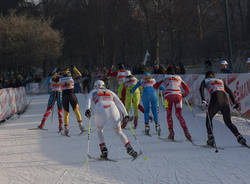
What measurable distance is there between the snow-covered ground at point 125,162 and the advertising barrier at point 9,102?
4525mm

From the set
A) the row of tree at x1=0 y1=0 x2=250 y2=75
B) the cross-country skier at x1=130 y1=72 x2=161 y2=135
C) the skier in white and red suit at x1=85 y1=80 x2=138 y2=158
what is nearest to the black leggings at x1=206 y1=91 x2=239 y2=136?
the skier in white and red suit at x1=85 y1=80 x2=138 y2=158

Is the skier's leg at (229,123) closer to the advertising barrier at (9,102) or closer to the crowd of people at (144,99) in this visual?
the crowd of people at (144,99)

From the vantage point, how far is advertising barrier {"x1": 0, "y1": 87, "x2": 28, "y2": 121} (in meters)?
15.6

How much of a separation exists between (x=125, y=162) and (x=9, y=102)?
11273 mm

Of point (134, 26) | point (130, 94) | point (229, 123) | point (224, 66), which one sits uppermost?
point (134, 26)

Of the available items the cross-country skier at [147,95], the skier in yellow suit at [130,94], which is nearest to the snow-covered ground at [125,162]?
the cross-country skier at [147,95]

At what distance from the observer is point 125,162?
293 inches

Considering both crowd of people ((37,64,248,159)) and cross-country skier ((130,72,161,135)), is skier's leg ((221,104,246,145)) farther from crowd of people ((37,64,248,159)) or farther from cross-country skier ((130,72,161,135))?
cross-country skier ((130,72,161,135))

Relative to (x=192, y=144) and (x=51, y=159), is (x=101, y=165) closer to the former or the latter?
(x=51, y=159)

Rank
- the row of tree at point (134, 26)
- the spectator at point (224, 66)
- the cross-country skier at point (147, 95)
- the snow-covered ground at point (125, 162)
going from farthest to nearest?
the row of tree at point (134, 26)
the spectator at point (224, 66)
the cross-country skier at point (147, 95)
the snow-covered ground at point (125, 162)

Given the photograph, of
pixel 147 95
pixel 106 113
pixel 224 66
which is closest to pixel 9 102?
pixel 147 95

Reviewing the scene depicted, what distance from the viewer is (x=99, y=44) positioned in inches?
1838

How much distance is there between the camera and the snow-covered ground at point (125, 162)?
245 inches

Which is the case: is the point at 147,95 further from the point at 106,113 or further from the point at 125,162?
the point at 125,162
